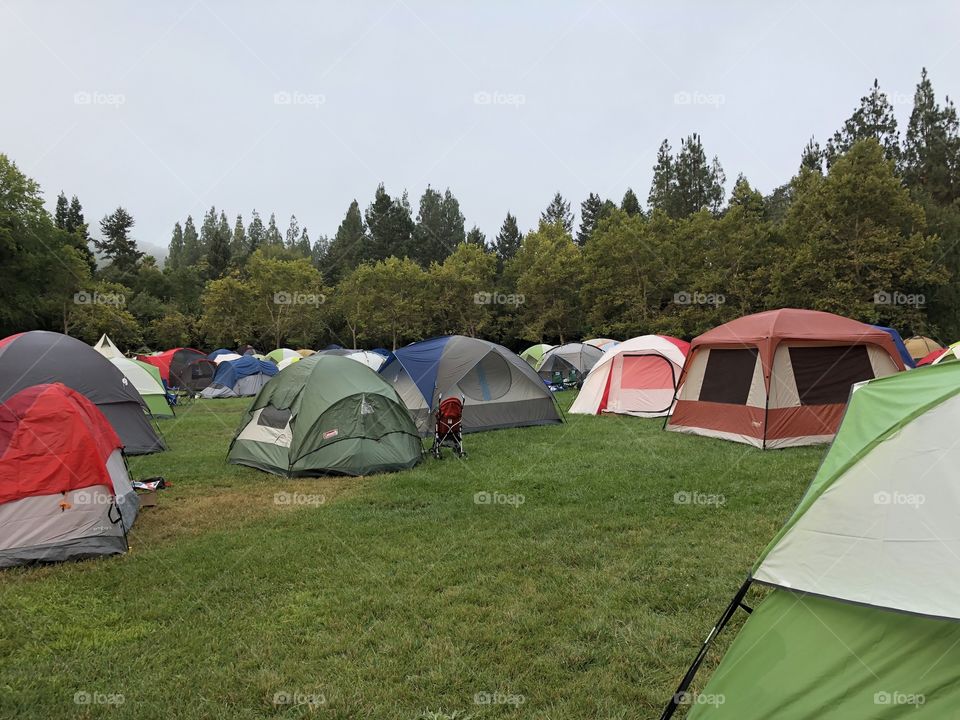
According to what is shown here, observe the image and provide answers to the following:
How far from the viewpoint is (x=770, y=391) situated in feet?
31.9

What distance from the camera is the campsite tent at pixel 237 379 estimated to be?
72.1 ft

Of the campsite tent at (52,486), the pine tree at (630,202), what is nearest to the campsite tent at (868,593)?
the campsite tent at (52,486)

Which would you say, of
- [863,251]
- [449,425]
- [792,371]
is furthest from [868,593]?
[863,251]

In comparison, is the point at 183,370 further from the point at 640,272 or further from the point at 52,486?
the point at 640,272

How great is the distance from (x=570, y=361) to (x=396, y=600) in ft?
62.2

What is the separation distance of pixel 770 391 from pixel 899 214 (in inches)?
839

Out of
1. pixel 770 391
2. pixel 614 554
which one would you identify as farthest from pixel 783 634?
pixel 770 391

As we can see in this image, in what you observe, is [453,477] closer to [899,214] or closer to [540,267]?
[899,214]

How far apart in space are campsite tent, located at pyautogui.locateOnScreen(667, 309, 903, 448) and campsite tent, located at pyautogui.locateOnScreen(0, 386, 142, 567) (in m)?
9.08

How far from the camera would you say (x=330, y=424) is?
8273 mm

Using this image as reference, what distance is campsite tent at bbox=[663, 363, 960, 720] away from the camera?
7.84ft

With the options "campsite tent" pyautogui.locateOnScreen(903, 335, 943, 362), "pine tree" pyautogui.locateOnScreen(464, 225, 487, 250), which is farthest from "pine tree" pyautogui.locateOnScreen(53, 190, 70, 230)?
"campsite tent" pyautogui.locateOnScreen(903, 335, 943, 362)

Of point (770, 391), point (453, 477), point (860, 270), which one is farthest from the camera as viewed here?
point (860, 270)

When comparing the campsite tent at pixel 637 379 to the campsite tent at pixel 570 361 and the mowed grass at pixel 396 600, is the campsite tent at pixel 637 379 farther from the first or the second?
the campsite tent at pixel 570 361
